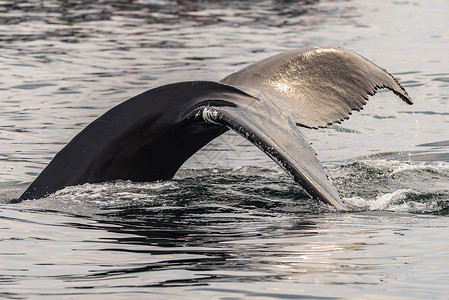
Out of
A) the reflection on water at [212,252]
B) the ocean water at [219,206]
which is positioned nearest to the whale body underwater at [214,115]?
the ocean water at [219,206]

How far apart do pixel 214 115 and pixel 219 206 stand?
5.13 ft

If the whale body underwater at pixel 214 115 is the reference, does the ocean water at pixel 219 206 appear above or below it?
below

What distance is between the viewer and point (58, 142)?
460 inches

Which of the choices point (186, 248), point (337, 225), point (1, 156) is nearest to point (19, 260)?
point (186, 248)

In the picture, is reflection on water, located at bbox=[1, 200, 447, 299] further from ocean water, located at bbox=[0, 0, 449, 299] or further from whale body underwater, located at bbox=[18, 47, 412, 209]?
whale body underwater, located at bbox=[18, 47, 412, 209]

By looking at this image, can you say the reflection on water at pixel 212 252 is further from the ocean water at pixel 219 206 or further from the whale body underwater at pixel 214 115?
the whale body underwater at pixel 214 115

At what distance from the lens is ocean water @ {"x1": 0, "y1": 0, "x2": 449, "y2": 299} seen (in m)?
5.29

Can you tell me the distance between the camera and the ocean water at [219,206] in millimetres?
5285

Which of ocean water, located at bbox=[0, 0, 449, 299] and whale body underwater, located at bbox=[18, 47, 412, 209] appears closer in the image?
ocean water, located at bbox=[0, 0, 449, 299]

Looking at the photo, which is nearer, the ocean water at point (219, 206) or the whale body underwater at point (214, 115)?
the ocean water at point (219, 206)

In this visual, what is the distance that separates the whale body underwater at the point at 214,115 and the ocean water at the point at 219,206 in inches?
8.3

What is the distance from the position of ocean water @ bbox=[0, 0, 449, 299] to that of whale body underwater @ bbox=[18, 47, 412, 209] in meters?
0.21

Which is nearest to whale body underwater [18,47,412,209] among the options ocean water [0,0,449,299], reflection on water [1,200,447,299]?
ocean water [0,0,449,299]

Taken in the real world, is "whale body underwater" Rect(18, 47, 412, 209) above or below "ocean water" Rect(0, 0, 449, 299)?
above
